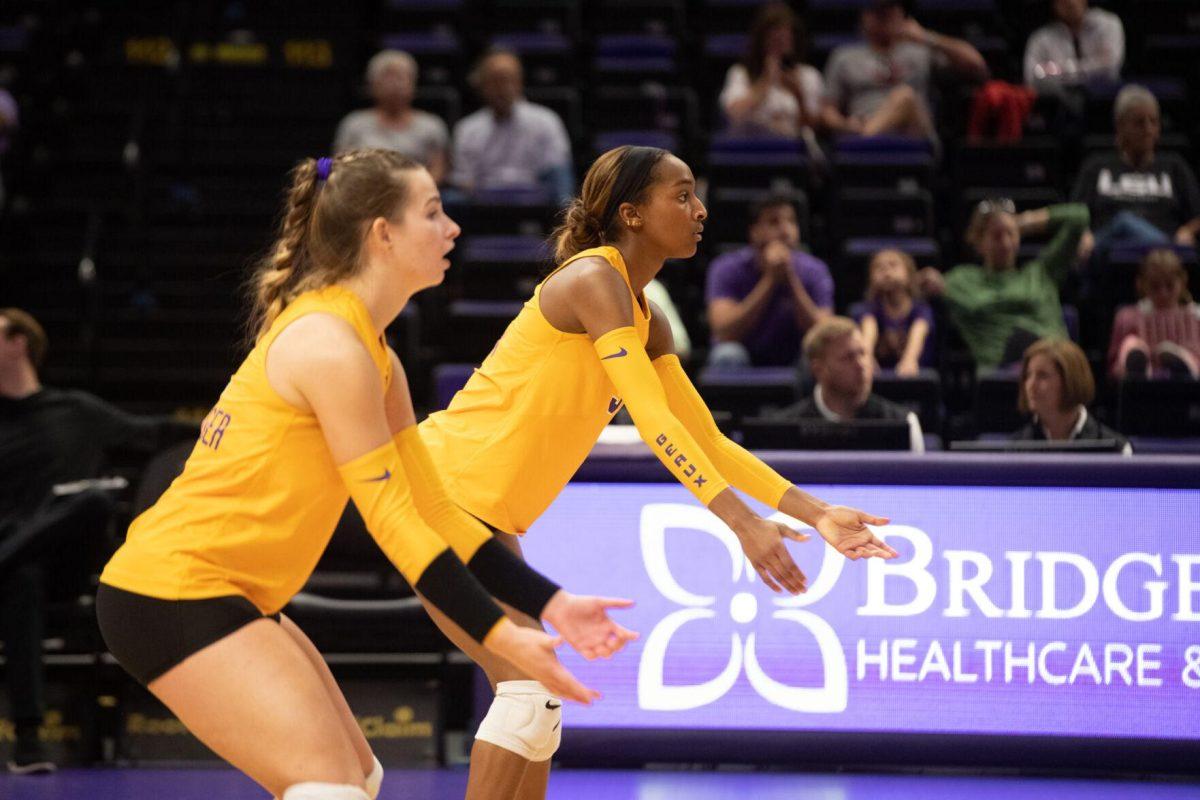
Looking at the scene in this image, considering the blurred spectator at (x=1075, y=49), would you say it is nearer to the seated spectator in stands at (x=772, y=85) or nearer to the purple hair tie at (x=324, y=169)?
the seated spectator in stands at (x=772, y=85)

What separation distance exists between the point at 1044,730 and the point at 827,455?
1261 millimetres

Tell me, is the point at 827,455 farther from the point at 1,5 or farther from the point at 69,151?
the point at 1,5

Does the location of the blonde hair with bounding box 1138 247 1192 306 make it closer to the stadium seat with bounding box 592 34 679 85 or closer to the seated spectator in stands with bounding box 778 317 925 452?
the seated spectator in stands with bounding box 778 317 925 452

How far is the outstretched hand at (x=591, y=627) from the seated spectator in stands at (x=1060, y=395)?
415cm

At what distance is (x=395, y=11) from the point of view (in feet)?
37.0

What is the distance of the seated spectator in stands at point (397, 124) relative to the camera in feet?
30.3

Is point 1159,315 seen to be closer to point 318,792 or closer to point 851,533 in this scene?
point 851,533

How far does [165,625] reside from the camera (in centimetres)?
279

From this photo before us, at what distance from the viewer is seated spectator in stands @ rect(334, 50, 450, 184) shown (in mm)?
9250

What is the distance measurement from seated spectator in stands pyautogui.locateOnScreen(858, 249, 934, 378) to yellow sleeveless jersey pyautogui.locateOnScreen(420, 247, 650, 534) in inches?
167

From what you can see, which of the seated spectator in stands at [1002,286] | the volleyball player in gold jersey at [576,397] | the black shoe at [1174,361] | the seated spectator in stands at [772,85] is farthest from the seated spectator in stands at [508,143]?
the volleyball player in gold jersey at [576,397]

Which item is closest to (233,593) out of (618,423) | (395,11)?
(618,423)

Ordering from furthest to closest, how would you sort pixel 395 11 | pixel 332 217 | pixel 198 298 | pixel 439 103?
pixel 395 11
pixel 439 103
pixel 198 298
pixel 332 217

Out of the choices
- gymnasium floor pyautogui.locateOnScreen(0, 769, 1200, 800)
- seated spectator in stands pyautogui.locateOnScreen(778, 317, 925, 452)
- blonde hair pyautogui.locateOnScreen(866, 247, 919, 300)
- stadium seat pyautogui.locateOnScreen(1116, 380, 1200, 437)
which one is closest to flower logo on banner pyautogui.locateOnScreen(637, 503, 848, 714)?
gymnasium floor pyautogui.locateOnScreen(0, 769, 1200, 800)
